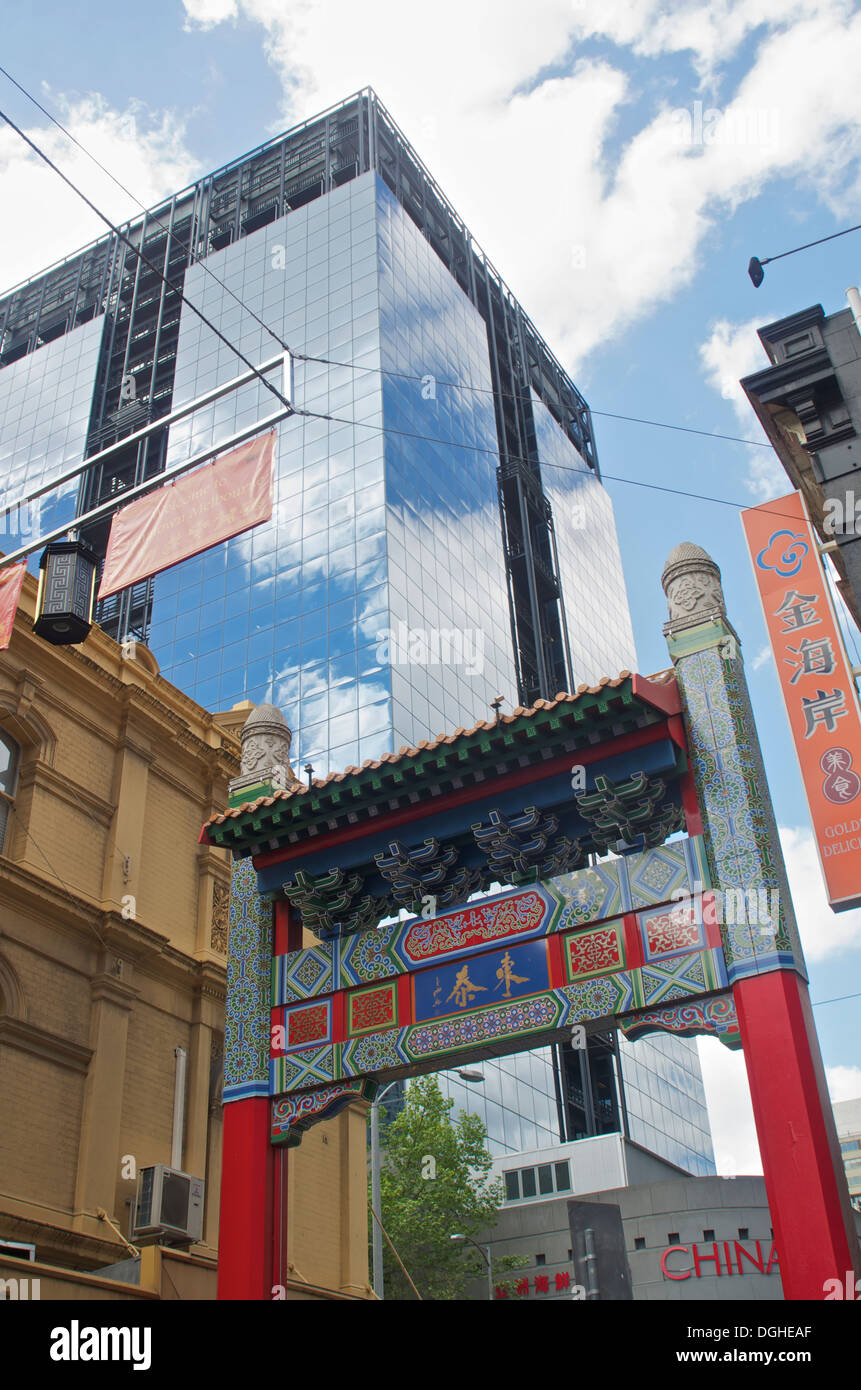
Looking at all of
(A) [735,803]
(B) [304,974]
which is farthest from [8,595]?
(A) [735,803]

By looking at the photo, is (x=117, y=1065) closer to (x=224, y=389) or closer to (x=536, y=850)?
(x=536, y=850)

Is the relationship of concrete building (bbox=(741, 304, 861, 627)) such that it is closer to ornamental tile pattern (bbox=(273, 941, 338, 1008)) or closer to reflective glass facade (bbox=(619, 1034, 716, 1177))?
ornamental tile pattern (bbox=(273, 941, 338, 1008))

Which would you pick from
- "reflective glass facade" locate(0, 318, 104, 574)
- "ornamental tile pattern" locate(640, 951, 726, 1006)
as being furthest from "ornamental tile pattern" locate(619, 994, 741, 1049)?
"reflective glass facade" locate(0, 318, 104, 574)

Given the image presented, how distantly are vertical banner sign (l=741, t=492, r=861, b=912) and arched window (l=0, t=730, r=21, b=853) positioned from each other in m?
13.6

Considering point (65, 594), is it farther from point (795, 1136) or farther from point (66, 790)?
point (795, 1136)

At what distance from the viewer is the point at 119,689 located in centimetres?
2467

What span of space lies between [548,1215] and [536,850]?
37.9 m

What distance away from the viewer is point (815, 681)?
48.9 ft

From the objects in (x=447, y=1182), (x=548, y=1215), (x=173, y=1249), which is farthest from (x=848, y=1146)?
(x=173, y=1249)

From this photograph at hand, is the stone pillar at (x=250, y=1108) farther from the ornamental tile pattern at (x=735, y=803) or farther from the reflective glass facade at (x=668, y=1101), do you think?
the reflective glass facade at (x=668, y=1101)

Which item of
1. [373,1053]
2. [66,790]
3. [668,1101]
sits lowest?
[373,1053]

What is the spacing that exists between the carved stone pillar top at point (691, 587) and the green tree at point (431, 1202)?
27.8 meters

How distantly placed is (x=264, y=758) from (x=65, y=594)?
408cm

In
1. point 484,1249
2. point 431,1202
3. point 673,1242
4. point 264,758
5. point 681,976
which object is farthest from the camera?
point 673,1242
